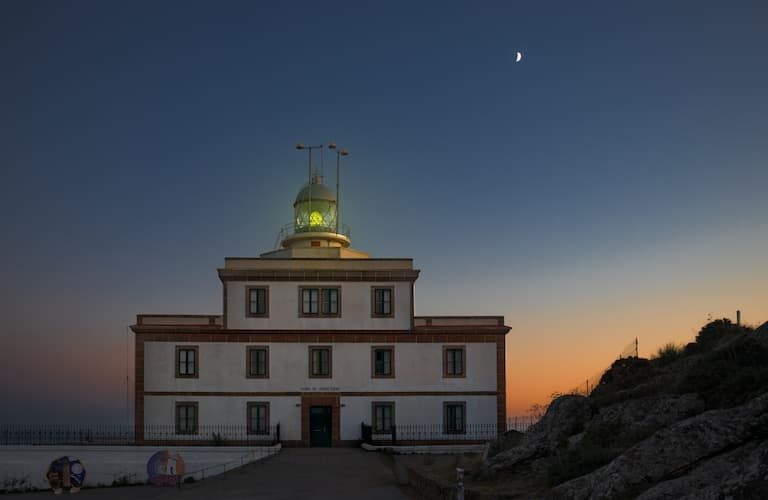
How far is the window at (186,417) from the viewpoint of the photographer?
35719 millimetres

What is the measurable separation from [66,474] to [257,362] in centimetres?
996

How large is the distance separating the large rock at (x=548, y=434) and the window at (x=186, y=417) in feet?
69.1

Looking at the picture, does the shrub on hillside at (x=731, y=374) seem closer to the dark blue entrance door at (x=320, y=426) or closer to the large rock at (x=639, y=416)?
the large rock at (x=639, y=416)

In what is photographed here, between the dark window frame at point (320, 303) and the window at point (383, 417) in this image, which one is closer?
Result: the window at point (383, 417)

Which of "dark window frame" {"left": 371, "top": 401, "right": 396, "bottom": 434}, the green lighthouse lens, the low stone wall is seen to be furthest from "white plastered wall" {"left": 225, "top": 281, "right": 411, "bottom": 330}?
the low stone wall

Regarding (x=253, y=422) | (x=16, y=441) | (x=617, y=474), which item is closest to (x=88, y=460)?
(x=16, y=441)

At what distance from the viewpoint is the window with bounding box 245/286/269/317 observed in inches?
1454

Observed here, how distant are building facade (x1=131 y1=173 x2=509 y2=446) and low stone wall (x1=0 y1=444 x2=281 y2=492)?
5.29m

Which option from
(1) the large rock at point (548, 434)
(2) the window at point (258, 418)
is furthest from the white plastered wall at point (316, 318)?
(1) the large rock at point (548, 434)

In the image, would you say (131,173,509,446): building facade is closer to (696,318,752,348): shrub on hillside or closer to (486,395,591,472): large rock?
(696,318,752,348): shrub on hillside

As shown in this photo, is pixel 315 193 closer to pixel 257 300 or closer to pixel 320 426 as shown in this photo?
pixel 257 300

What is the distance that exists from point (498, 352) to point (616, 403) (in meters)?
20.7

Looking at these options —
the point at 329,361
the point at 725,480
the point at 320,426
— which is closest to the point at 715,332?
the point at 725,480

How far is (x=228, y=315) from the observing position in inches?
1448
